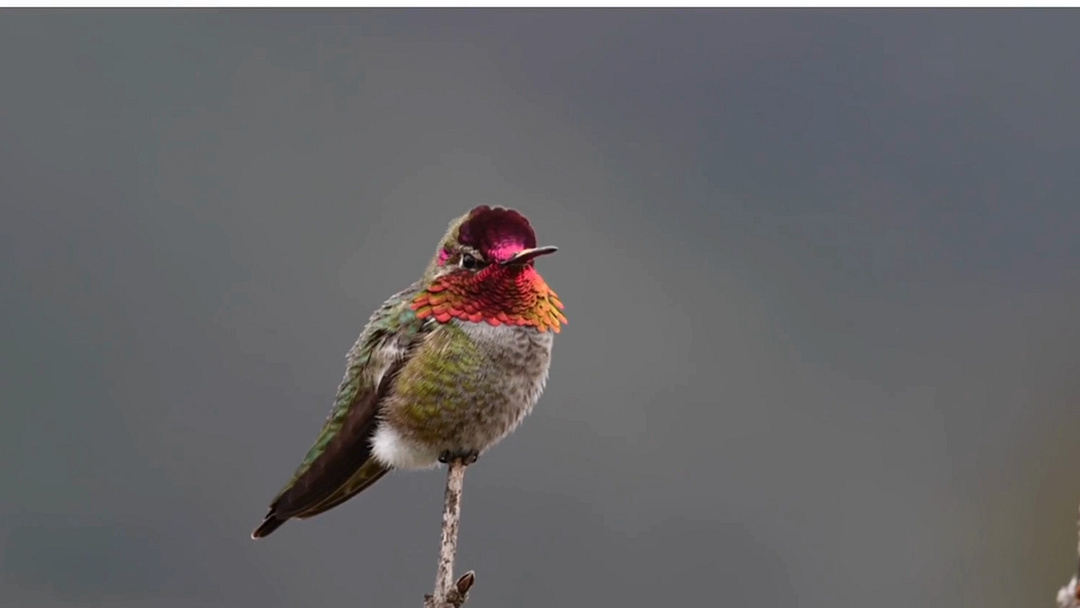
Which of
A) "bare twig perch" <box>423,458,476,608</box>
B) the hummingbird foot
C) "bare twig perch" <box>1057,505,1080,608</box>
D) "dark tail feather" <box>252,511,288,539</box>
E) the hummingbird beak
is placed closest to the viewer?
"bare twig perch" <box>1057,505,1080,608</box>

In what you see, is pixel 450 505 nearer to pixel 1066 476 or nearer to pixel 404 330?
pixel 404 330

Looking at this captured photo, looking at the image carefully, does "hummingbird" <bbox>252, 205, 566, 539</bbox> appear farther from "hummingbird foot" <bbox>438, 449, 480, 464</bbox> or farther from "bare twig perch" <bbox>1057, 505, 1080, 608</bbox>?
"bare twig perch" <bbox>1057, 505, 1080, 608</bbox>

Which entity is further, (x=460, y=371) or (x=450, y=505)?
(x=460, y=371)

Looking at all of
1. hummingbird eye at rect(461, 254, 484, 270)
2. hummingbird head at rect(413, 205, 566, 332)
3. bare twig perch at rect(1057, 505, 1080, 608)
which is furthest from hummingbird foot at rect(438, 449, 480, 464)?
bare twig perch at rect(1057, 505, 1080, 608)

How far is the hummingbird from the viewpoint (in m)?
2.92

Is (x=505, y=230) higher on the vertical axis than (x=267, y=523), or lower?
higher

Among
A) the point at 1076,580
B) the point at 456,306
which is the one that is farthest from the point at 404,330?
the point at 1076,580

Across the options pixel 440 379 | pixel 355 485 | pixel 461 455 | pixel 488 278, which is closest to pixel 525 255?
pixel 488 278

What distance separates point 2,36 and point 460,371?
1368 cm

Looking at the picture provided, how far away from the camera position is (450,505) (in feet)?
8.67

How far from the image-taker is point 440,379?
9.90 ft

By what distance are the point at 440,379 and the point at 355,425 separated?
0.19m

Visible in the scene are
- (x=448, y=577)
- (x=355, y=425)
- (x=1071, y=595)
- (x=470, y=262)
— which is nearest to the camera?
(x=1071, y=595)

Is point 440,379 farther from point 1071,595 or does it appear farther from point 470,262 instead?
point 1071,595
